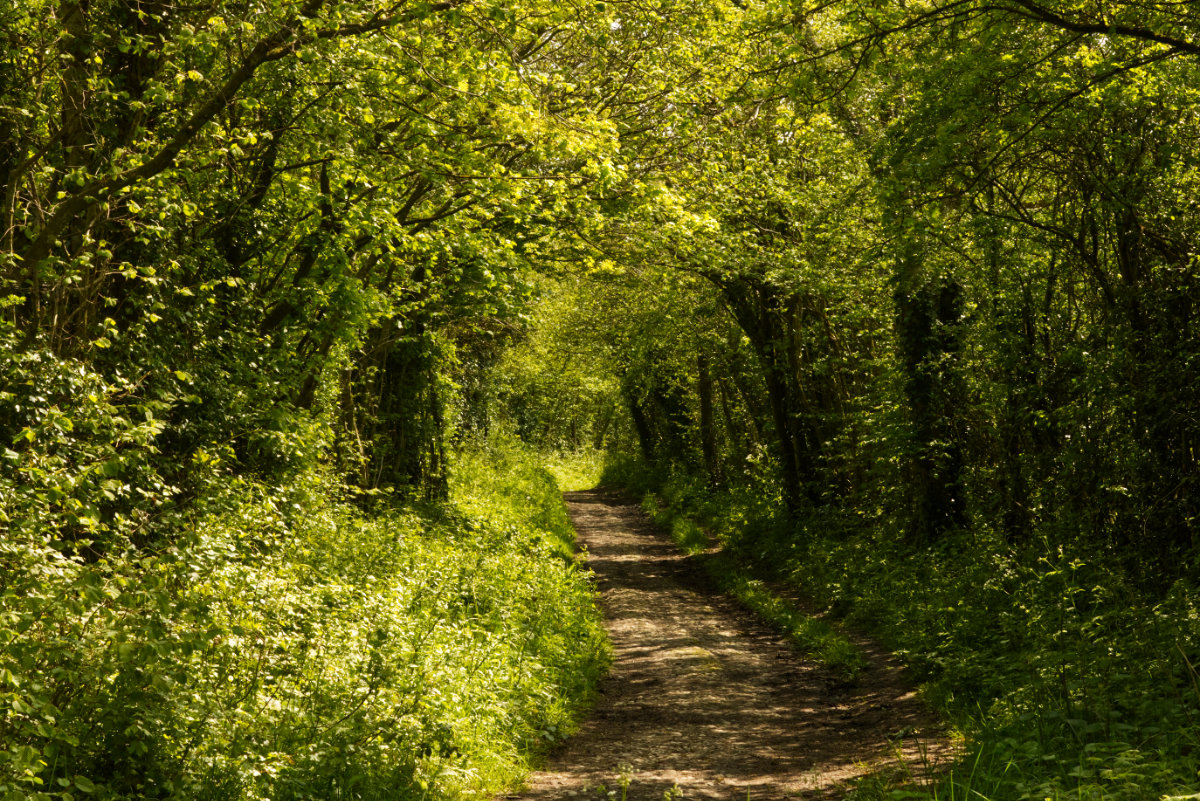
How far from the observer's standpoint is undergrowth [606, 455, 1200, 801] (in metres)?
5.65

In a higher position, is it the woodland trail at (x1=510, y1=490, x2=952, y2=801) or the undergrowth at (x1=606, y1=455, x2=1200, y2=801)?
the undergrowth at (x1=606, y1=455, x2=1200, y2=801)

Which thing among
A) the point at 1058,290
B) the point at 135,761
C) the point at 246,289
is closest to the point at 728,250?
the point at 1058,290

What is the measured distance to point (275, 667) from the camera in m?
6.75

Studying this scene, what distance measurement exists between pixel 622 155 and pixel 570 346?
58.1ft

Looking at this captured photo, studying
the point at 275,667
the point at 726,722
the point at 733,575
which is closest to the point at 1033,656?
the point at 726,722

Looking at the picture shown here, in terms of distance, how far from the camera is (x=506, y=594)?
12016mm

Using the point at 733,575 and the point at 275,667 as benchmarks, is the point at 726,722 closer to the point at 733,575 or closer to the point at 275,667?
the point at 275,667

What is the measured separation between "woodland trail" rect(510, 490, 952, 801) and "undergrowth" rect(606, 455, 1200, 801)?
0.52 metres

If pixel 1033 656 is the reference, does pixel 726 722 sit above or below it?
below

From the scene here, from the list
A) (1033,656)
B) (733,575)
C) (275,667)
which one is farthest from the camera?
(733,575)

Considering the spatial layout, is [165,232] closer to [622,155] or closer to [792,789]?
[622,155]

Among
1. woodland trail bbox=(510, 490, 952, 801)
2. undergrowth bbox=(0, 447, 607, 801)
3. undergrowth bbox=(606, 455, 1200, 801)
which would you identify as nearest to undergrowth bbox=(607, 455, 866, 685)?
woodland trail bbox=(510, 490, 952, 801)

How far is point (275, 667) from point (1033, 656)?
626 centimetres

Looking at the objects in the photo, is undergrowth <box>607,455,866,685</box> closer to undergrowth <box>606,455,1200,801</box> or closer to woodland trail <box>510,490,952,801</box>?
woodland trail <box>510,490,952,801</box>
